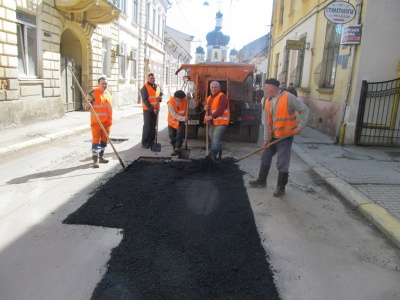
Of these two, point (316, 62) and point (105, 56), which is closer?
point (316, 62)

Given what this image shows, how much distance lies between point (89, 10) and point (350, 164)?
37.0 feet

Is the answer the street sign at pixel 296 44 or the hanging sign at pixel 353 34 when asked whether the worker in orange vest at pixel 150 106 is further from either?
the street sign at pixel 296 44

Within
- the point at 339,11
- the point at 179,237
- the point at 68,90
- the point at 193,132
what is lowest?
the point at 179,237

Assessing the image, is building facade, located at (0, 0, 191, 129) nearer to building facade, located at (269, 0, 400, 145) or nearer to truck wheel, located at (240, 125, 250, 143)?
truck wheel, located at (240, 125, 250, 143)

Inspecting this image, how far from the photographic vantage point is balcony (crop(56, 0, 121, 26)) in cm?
1135

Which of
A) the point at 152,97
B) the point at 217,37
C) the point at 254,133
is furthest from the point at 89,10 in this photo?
the point at 217,37

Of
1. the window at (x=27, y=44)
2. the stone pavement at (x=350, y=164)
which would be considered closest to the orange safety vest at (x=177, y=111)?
the stone pavement at (x=350, y=164)

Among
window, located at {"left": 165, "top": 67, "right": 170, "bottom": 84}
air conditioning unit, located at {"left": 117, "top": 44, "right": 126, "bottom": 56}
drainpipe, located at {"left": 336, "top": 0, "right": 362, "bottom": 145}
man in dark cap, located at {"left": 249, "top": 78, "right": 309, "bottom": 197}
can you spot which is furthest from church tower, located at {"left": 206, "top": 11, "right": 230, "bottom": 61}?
man in dark cap, located at {"left": 249, "top": 78, "right": 309, "bottom": 197}

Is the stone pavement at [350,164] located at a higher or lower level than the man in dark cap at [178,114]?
lower

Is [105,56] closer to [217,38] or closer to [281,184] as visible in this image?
[281,184]

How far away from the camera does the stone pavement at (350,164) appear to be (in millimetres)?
4270

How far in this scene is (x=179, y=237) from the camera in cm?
333

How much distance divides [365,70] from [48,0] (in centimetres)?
981

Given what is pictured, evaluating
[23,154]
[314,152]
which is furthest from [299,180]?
[23,154]
